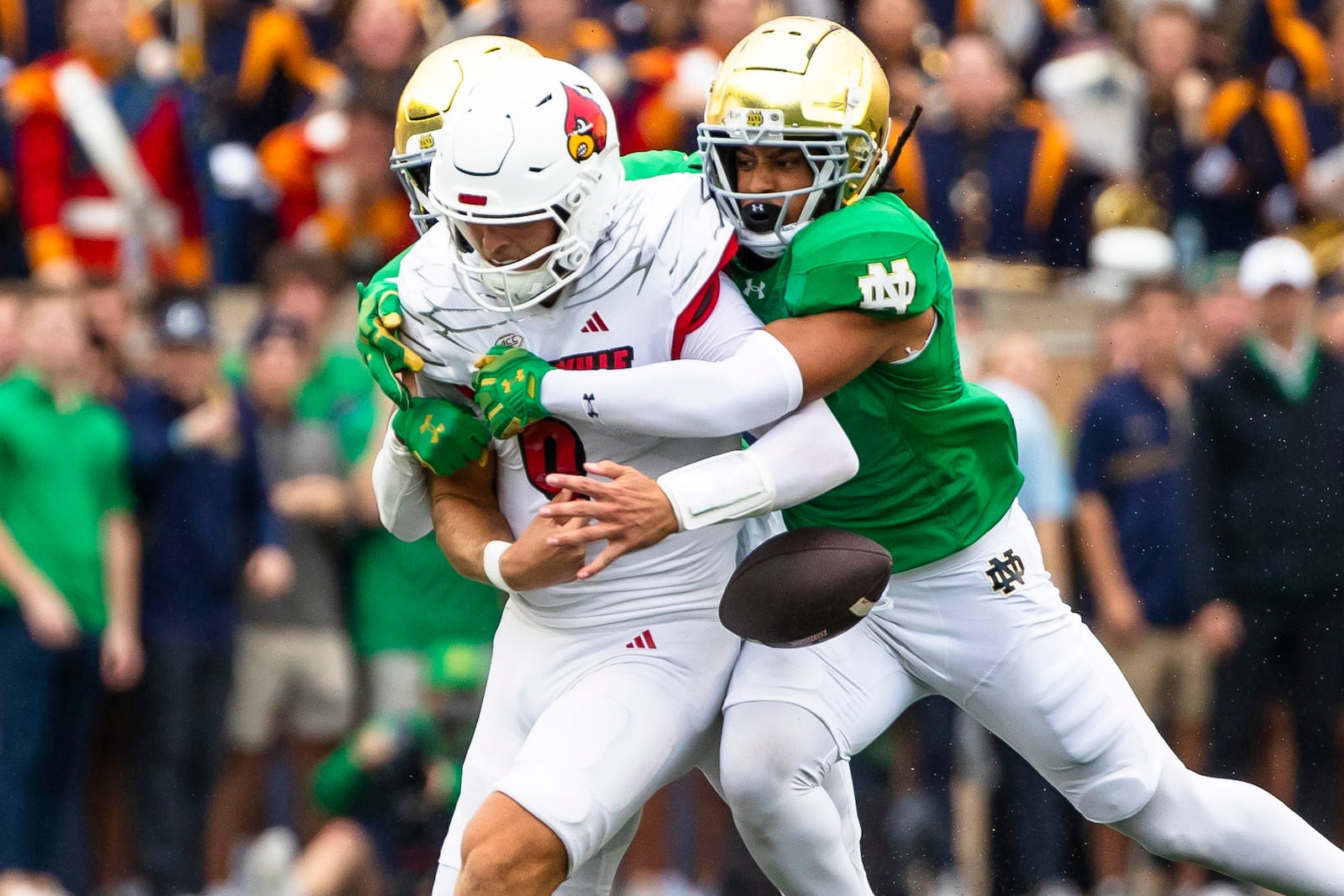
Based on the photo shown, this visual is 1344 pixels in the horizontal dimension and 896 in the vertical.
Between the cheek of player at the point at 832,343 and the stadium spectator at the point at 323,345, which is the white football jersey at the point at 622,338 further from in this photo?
the stadium spectator at the point at 323,345

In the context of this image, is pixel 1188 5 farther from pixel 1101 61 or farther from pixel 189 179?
pixel 189 179

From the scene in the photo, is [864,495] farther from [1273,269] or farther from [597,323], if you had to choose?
[1273,269]

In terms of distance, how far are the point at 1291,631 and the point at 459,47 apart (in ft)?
10.7

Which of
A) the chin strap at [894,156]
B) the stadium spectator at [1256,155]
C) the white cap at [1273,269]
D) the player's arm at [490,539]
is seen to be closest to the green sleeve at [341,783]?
the player's arm at [490,539]

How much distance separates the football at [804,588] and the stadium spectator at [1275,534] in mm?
2989

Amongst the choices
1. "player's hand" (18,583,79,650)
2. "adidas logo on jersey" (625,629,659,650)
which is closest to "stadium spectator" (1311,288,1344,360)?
"adidas logo on jersey" (625,629,659,650)

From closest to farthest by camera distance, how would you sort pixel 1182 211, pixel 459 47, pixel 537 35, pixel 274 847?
pixel 459 47 → pixel 274 847 → pixel 537 35 → pixel 1182 211

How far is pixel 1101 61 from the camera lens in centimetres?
756

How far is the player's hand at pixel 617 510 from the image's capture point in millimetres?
3738

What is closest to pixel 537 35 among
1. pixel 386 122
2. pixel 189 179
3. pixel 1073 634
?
pixel 386 122

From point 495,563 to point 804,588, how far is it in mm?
559

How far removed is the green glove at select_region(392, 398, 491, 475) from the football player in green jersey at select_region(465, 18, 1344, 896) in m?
0.16

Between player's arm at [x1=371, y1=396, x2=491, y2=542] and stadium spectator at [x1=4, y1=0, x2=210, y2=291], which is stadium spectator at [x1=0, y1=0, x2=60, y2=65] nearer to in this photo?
stadium spectator at [x1=4, y1=0, x2=210, y2=291]

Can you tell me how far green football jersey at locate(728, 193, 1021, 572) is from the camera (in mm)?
3885
